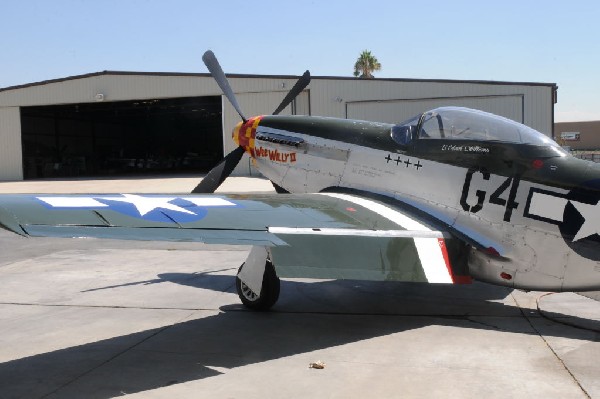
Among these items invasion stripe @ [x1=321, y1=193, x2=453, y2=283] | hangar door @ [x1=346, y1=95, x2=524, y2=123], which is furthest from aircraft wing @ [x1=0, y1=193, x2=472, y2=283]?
hangar door @ [x1=346, y1=95, x2=524, y2=123]

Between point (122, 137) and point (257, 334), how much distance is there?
61.7 meters

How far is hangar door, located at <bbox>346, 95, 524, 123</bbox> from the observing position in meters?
32.8

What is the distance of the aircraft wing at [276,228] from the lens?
15.6ft

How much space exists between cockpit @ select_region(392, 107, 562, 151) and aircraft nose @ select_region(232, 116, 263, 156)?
2784 millimetres

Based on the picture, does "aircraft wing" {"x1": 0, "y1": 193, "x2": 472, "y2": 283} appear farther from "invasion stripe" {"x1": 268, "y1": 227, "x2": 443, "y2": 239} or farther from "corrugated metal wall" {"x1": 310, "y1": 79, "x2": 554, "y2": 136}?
"corrugated metal wall" {"x1": 310, "y1": 79, "x2": 554, "y2": 136}

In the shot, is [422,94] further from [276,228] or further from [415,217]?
[276,228]

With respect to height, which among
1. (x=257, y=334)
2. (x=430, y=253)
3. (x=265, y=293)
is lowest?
(x=257, y=334)

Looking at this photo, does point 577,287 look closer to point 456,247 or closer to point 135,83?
point 456,247

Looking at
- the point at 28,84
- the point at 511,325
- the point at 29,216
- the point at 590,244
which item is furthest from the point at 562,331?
the point at 28,84

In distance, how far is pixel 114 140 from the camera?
6262 cm

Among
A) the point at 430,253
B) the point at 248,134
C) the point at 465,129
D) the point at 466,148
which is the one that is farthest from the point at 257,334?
the point at 248,134

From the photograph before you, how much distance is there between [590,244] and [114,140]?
2433 inches

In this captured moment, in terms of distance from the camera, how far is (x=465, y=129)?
6.57 metres

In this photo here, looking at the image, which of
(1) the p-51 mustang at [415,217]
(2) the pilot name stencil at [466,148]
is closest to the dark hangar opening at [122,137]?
(1) the p-51 mustang at [415,217]
